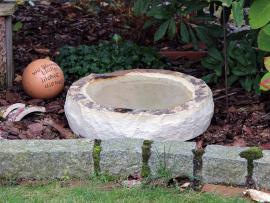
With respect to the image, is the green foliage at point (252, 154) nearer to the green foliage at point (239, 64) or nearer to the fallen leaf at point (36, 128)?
the green foliage at point (239, 64)

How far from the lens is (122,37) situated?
19.5 feet

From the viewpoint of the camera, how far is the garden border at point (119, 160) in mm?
3613

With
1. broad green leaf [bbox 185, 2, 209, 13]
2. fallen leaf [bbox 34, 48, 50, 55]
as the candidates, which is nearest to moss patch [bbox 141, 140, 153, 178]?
broad green leaf [bbox 185, 2, 209, 13]

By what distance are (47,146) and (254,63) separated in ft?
5.80

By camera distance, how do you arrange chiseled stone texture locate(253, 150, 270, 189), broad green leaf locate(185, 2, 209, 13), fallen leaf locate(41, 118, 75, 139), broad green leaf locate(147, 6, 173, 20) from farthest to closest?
broad green leaf locate(147, 6, 173, 20), broad green leaf locate(185, 2, 209, 13), fallen leaf locate(41, 118, 75, 139), chiseled stone texture locate(253, 150, 270, 189)

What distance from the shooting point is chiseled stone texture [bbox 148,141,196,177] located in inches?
143

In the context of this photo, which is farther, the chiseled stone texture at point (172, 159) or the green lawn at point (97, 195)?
the chiseled stone texture at point (172, 159)

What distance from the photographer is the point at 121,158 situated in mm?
3672

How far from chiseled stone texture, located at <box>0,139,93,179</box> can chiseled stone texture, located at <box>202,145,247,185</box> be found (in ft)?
2.14

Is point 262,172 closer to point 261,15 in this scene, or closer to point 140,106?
point 261,15

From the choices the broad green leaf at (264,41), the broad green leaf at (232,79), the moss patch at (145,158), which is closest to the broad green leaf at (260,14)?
the broad green leaf at (264,41)

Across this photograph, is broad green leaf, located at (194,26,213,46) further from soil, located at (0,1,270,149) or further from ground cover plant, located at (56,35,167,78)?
ground cover plant, located at (56,35,167,78)

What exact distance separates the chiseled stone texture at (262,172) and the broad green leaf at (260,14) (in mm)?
746

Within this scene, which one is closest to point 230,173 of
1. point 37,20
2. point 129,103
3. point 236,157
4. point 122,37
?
point 236,157
